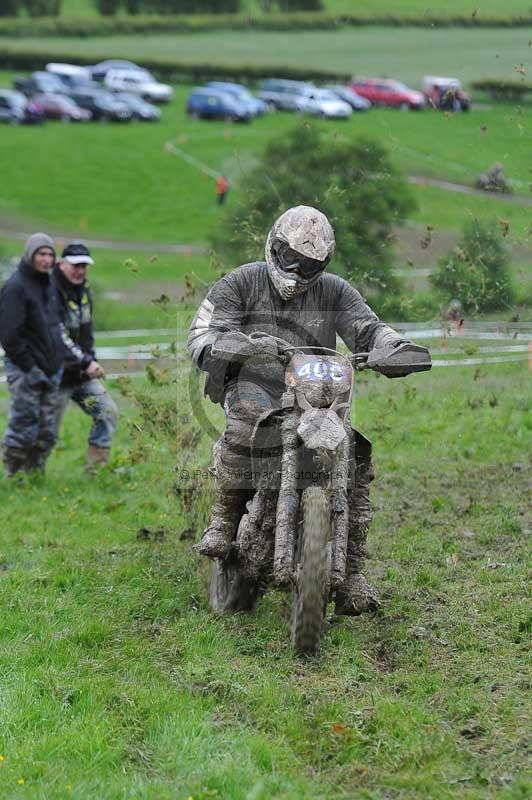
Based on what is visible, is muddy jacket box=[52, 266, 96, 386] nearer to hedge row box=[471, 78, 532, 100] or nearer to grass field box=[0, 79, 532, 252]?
hedge row box=[471, 78, 532, 100]

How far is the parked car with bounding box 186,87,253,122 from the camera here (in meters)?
55.2

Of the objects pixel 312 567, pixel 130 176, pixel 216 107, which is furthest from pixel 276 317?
pixel 216 107

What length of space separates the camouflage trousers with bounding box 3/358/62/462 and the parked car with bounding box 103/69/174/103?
168ft

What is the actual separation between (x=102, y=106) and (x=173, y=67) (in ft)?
30.5

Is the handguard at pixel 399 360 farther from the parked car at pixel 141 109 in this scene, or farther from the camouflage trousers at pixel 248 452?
the parked car at pixel 141 109

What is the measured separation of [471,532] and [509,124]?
192 inches

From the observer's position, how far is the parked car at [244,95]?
182 feet

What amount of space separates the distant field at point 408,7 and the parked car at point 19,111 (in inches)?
582

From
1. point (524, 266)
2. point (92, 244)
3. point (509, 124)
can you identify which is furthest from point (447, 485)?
point (92, 244)

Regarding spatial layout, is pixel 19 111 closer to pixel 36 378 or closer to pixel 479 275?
pixel 36 378

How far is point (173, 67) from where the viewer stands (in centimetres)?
6706

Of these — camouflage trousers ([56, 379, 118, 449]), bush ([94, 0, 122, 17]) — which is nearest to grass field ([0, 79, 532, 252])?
bush ([94, 0, 122, 17])

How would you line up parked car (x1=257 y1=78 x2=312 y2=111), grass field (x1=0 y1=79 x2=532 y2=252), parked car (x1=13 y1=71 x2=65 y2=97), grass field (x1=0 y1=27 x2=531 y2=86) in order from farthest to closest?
parked car (x1=13 y1=71 x2=65 y2=97) < parked car (x1=257 y1=78 x2=312 y2=111) < grass field (x1=0 y1=79 x2=532 y2=252) < grass field (x1=0 y1=27 x2=531 y2=86)

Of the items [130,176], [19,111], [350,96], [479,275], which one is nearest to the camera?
[479,275]
